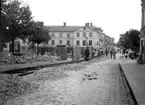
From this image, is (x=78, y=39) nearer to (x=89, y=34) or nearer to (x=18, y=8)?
(x=89, y=34)

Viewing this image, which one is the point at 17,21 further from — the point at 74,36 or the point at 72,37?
the point at 72,37

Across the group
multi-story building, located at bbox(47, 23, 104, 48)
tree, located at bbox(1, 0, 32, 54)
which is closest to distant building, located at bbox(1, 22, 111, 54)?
multi-story building, located at bbox(47, 23, 104, 48)

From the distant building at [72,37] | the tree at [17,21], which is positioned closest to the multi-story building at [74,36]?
the distant building at [72,37]

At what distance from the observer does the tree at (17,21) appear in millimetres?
27970

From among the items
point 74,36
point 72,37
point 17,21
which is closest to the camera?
point 17,21

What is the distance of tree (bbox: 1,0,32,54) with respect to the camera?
27970 millimetres

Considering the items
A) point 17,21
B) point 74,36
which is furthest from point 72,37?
point 17,21

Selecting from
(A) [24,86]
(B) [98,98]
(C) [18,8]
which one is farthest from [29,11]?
(B) [98,98]

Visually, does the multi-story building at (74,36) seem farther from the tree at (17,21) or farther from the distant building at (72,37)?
the tree at (17,21)

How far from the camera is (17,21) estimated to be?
29.1 metres

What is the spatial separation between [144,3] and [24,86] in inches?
931

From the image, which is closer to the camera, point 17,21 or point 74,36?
point 17,21

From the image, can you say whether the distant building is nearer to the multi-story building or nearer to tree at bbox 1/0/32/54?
the multi-story building

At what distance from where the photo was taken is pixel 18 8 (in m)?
29.8
